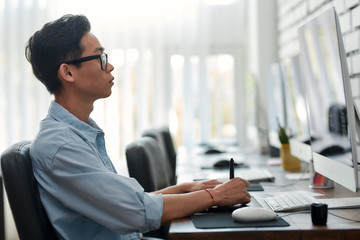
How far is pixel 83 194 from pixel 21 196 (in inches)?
6.3

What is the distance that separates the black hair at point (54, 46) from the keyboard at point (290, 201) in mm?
775

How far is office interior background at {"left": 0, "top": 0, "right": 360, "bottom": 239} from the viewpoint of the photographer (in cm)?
428

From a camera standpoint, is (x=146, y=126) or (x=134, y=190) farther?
(x=146, y=126)

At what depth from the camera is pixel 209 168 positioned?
2.69m

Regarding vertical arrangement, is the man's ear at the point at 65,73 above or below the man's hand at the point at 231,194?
above

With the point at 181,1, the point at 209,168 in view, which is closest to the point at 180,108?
the point at 181,1

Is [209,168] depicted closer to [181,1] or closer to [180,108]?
[180,108]

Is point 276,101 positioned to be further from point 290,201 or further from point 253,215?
point 253,215

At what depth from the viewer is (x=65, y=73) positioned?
1.52 m

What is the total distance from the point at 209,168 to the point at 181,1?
2.03m

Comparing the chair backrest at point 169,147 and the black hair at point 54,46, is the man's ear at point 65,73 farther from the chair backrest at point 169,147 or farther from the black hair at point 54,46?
the chair backrest at point 169,147

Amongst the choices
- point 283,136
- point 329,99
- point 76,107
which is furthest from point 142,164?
point 283,136

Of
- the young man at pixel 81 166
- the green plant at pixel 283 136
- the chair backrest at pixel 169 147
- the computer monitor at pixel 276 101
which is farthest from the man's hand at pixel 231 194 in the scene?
the chair backrest at pixel 169 147

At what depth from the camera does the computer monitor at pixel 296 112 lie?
88.4 inches
